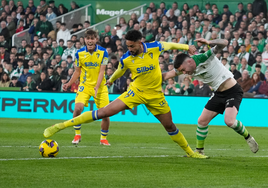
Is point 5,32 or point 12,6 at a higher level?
point 12,6

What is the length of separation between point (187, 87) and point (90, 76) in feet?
27.5

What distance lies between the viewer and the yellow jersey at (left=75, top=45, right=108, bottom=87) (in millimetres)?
10430

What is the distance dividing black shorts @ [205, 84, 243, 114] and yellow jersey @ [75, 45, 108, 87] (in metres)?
3.12

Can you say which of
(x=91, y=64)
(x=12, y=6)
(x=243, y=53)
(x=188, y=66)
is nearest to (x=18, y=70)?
(x=12, y=6)

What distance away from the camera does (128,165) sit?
7.16 meters

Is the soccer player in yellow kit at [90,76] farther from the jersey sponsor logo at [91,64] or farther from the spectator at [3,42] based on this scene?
the spectator at [3,42]

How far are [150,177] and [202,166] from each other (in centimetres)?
143

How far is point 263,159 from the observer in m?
8.27

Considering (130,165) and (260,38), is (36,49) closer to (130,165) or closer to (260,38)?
(260,38)

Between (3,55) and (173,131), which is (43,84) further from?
(173,131)

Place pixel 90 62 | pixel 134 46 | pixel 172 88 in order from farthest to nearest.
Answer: pixel 172 88 → pixel 90 62 → pixel 134 46

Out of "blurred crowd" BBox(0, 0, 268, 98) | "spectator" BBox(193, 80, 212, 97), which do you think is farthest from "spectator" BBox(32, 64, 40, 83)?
"spectator" BBox(193, 80, 212, 97)

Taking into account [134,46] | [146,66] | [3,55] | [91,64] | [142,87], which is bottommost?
[3,55]

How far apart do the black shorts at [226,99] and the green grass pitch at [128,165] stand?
938mm
